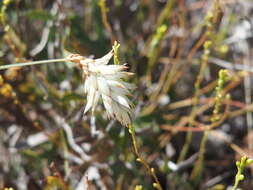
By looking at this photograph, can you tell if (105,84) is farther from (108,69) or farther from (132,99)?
(132,99)

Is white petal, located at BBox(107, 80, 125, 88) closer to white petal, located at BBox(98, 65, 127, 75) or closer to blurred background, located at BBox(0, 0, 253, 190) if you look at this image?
white petal, located at BBox(98, 65, 127, 75)

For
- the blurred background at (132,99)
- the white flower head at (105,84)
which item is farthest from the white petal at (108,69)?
the blurred background at (132,99)

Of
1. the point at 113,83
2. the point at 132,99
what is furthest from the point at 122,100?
the point at 132,99

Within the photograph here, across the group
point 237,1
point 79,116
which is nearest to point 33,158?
point 79,116

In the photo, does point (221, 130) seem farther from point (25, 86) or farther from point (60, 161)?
point (25, 86)

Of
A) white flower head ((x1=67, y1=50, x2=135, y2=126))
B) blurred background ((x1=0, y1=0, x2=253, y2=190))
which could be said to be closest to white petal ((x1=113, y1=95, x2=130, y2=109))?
white flower head ((x1=67, y1=50, x2=135, y2=126))

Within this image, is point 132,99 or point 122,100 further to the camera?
point 132,99

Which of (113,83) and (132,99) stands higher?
(113,83)

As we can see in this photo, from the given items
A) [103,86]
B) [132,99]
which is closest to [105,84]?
[103,86]

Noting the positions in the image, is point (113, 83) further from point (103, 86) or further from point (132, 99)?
point (132, 99)

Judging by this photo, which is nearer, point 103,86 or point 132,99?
point 103,86
